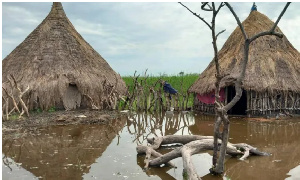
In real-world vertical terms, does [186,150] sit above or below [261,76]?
below

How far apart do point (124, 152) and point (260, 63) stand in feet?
27.7

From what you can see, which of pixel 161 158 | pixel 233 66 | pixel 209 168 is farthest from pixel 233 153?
pixel 233 66

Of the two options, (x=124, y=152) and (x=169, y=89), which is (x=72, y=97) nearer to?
(x=169, y=89)

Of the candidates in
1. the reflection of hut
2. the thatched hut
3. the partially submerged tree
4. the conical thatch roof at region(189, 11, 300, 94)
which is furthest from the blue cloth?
the partially submerged tree

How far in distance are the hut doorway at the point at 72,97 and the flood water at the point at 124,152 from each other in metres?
3.83

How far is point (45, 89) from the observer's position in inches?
594

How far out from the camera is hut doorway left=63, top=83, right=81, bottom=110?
1608cm

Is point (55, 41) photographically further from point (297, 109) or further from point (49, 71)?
point (297, 109)

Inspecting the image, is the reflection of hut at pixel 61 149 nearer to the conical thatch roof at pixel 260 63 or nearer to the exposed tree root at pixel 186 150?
the exposed tree root at pixel 186 150

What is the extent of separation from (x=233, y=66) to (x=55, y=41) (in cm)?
847

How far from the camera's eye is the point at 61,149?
27.6 feet

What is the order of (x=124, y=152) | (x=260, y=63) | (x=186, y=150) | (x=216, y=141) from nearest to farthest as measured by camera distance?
(x=216, y=141) → (x=186, y=150) → (x=124, y=152) → (x=260, y=63)

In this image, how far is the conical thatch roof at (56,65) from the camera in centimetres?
1525

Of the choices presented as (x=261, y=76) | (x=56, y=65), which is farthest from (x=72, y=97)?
(x=261, y=76)
